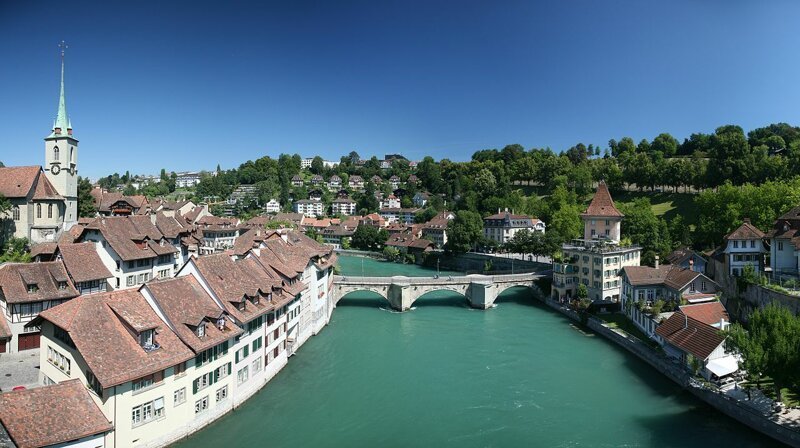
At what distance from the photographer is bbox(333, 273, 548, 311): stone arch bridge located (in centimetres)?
5191

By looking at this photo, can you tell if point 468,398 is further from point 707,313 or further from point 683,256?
point 683,256

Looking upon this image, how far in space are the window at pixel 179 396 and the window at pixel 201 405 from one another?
0.96m

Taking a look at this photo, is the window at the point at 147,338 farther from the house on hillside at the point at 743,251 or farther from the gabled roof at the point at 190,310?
the house on hillside at the point at 743,251

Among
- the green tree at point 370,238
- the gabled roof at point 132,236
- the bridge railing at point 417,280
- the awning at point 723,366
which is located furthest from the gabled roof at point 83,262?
the green tree at point 370,238

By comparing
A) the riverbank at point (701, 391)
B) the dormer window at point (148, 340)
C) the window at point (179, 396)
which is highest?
the dormer window at point (148, 340)

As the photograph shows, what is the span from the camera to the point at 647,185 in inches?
3536

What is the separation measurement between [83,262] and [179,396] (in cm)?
1743

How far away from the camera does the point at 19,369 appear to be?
27.7m

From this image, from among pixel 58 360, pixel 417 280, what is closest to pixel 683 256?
pixel 417 280

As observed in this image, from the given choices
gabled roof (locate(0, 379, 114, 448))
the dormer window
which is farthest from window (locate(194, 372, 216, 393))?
gabled roof (locate(0, 379, 114, 448))

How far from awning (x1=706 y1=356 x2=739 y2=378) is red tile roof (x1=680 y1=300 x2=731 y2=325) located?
4.91 m

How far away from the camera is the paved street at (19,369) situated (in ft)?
84.4

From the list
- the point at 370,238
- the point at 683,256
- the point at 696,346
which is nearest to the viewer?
the point at 696,346

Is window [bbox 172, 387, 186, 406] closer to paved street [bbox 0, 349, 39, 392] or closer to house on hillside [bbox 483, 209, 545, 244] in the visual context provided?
paved street [bbox 0, 349, 39, 392]
